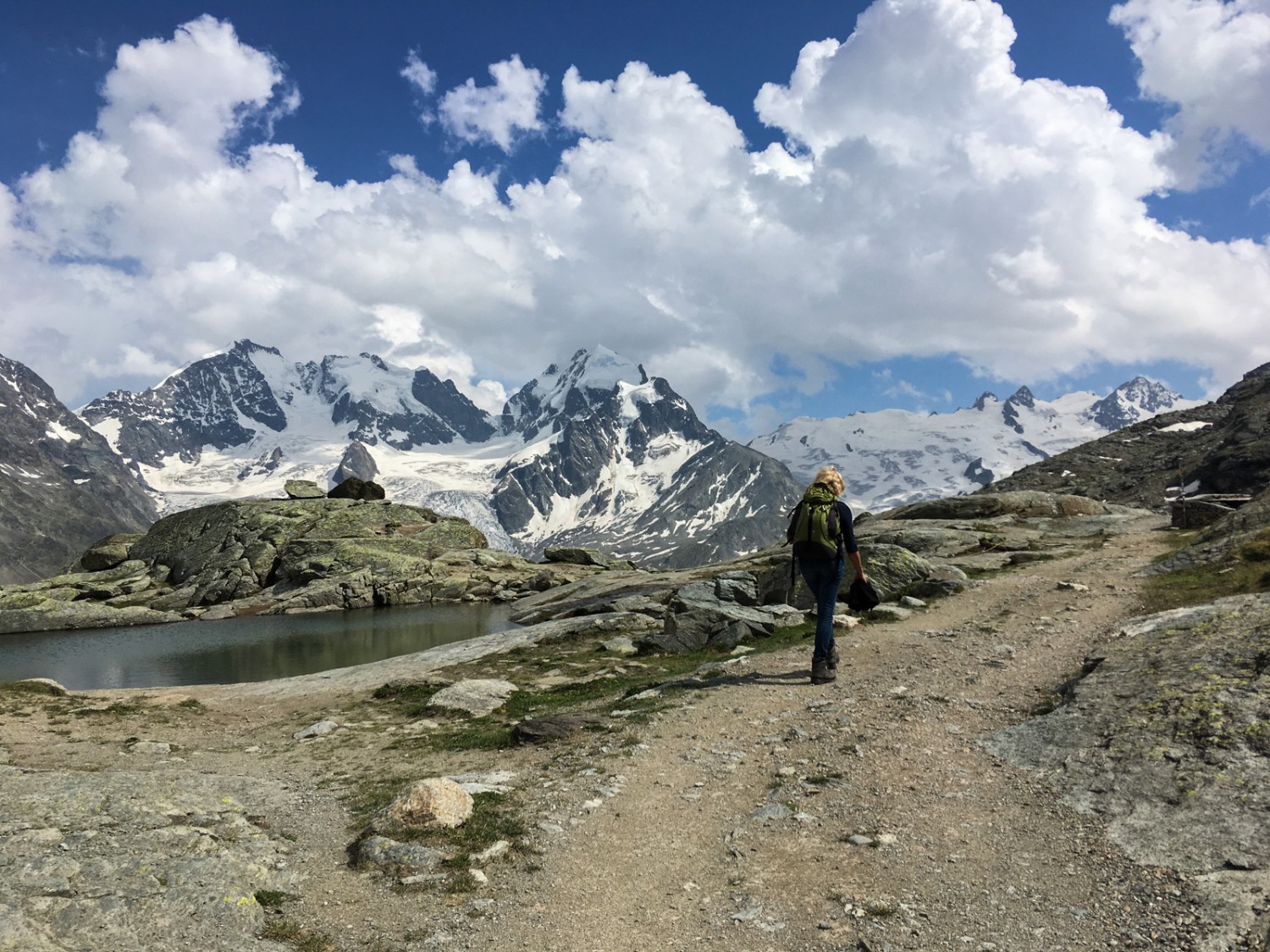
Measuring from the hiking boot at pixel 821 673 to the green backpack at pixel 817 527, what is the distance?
2.62m

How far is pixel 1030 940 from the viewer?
696 centimetres

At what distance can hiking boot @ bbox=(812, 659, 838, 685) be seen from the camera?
56.2 feet

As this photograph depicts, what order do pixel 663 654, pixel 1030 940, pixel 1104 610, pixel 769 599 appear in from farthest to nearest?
pixel 769 599
pixel 663 654
pixel 1104 610
pixel 1030 940

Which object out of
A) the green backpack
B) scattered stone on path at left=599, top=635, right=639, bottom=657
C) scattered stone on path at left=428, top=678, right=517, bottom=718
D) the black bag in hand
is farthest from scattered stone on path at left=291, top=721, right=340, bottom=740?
the black bag in hand

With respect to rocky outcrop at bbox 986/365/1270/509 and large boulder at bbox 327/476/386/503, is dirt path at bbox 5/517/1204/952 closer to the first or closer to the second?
large boulder at bbox 327/476/386/503

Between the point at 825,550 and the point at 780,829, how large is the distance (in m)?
7.61

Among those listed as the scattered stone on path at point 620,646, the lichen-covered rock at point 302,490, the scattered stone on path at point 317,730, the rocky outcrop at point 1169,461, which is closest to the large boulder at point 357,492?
the lichen-covered rock at point 302,490

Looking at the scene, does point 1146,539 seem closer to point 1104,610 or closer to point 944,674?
point 1104,610

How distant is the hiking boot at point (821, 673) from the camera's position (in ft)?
56.2

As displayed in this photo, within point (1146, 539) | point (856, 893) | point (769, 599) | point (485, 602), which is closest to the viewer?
point (856, 893)

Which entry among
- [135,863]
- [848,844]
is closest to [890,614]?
[848,844]

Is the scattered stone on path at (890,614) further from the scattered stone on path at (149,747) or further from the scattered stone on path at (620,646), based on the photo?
the scattered stone on path at (149,747)

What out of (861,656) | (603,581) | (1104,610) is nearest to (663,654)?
(861,656)

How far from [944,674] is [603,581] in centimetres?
5487
